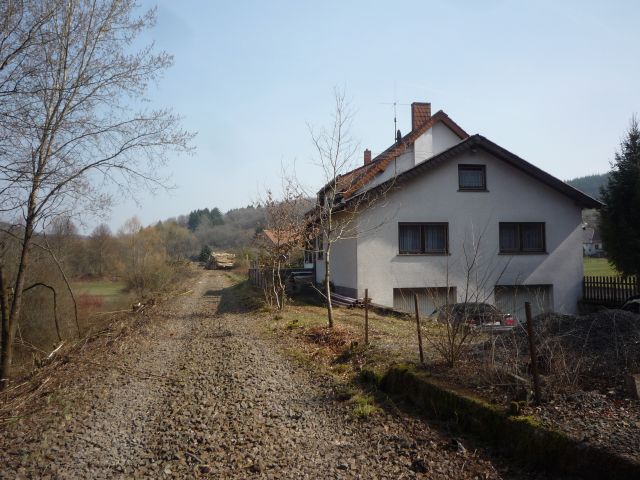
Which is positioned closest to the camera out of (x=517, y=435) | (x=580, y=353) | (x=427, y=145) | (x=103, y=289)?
(x=517, y=435)

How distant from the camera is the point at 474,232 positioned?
2042 centimetres

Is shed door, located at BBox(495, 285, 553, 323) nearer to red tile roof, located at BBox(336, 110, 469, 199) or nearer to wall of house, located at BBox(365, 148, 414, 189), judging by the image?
wall of house, located at BBox(365, 148, 414, 189)

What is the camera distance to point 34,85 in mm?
9852

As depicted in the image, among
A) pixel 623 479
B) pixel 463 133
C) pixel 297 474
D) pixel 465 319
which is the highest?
pixel 463 133

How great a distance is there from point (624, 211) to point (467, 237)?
6.74m

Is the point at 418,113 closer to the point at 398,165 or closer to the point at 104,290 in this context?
the point at 398,165

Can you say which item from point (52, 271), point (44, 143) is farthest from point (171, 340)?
point (52, 271)

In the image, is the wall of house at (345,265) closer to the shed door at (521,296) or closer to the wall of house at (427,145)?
the wall of house at (427,145)

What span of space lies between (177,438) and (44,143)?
766 centimetres

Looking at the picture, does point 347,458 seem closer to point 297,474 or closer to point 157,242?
point 297,474

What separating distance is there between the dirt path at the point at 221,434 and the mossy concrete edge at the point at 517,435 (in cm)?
28

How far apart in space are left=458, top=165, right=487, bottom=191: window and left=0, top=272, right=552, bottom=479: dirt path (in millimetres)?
13543

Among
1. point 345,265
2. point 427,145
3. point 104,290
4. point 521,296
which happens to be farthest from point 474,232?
point 104,290

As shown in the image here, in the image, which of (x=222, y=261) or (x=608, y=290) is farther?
(x=222, y=261)
